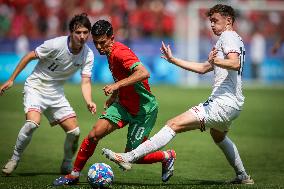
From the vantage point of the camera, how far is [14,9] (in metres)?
31.5

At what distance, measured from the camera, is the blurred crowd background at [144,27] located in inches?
1142

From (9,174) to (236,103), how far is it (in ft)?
11.0

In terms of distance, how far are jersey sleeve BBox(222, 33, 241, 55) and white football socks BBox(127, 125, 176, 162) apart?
3.95ft

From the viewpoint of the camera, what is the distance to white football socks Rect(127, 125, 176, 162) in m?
8.80

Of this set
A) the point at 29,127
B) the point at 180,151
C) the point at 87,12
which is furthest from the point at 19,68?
the point at 87,12

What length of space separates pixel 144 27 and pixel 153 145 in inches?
907

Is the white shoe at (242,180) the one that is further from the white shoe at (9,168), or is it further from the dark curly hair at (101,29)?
the white shoe at (9,168)

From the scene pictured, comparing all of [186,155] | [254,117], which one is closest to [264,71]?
[254,117]

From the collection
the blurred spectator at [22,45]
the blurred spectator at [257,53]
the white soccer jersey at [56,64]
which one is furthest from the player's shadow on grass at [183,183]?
the blurred spectator at [257,53]

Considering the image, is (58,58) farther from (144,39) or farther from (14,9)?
(14,9)

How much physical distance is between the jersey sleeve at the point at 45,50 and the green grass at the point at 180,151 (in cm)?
172

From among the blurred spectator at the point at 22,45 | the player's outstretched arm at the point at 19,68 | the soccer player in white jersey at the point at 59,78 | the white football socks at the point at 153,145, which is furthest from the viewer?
the blurred spectator at the point at 22,45

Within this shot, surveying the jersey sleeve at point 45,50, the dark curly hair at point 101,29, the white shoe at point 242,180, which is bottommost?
the white shoe at point 242,180

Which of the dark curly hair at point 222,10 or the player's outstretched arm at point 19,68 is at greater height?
the dark curly hair at point 222,10
